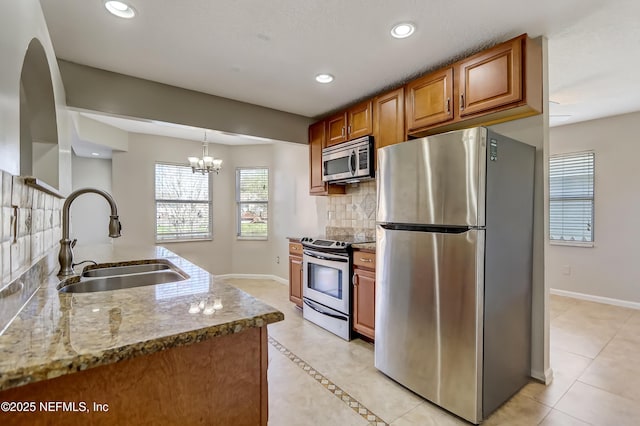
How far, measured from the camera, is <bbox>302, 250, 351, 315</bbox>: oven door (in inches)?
115

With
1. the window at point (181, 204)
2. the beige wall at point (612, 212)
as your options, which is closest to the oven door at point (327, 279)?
the window at point (181, 204)

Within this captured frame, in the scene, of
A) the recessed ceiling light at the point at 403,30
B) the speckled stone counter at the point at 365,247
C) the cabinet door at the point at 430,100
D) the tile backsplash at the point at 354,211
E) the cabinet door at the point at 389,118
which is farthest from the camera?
the tile backsplash at the point at 354,211

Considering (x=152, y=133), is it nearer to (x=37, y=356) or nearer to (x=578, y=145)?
(x=37, y=356)

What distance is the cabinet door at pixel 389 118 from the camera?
2766mm

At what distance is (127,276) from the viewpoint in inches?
66.3

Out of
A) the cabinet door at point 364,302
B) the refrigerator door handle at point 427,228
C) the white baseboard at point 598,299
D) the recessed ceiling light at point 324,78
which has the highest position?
the recessed ceiling light at point 324,78

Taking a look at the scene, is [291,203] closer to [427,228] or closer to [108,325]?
[427,228]

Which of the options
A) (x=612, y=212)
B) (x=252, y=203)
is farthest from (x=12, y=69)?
(x=612, y=212)

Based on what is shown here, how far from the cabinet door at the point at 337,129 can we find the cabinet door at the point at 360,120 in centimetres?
6

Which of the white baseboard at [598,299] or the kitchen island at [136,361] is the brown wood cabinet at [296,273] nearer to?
the kitchen island at [136,361]

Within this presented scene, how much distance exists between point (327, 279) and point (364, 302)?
532 millimetres

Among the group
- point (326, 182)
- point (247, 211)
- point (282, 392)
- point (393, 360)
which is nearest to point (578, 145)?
point (326, 182)

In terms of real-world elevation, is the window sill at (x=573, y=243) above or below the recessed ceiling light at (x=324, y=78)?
below

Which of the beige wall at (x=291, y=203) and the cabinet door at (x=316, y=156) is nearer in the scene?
the cabinet door at (x=316, y=156)
